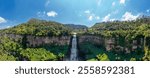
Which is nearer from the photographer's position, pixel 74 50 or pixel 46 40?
pixel 74 50

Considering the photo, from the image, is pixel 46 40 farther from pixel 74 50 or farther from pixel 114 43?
pixel 114 43

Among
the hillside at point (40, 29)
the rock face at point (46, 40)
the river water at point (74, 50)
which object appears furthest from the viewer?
the rock face at point (46, 40)

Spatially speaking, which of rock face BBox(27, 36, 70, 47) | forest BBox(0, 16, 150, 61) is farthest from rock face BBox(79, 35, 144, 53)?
rock face BBox(27, 36, 70, 47)

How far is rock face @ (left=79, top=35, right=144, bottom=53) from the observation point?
20.7ft

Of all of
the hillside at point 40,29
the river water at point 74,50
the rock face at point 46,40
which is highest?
the hillside at point 40,29

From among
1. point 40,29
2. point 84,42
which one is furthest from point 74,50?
point 40,29

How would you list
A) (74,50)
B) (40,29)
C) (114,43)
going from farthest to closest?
1. (40,29)
2. (114,43)
3. (74,50)

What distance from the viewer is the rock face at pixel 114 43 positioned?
249 inches

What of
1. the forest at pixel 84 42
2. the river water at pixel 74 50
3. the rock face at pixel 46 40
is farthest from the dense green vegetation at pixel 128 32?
the rock face at pixel 46 40

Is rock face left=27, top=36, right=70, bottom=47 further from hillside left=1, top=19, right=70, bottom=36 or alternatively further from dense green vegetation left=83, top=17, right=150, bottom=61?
dense green vegetation left=83, top=17, right=150, bottom=61

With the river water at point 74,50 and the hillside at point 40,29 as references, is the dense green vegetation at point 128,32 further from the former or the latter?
the hillside at point 40,29

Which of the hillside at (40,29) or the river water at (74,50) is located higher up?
the hillside at (40,29)

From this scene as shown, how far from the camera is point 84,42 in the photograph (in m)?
6.30

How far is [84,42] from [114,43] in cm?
37
